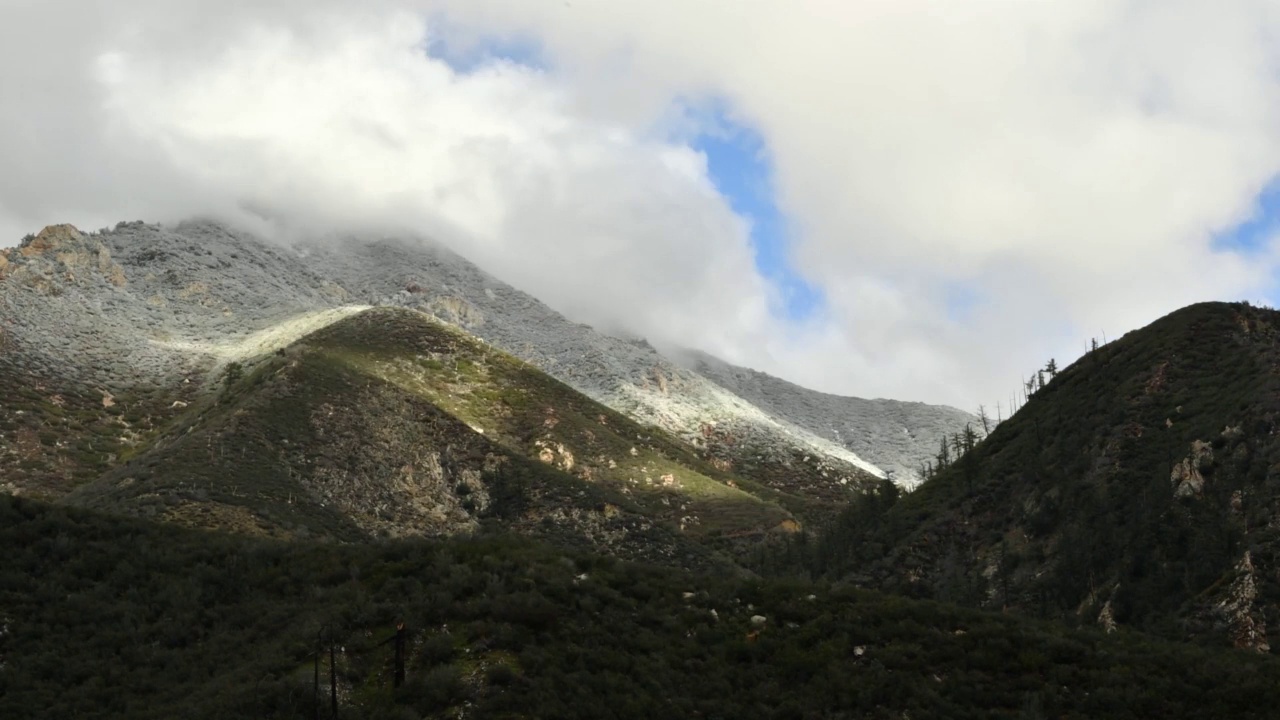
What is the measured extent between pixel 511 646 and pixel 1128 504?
46413 millimetres

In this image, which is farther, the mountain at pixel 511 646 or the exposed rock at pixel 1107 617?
the exposed rock at pixel 1107 617

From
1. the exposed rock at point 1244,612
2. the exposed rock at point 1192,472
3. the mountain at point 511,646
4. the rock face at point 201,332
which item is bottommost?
the mountain at point 511,646

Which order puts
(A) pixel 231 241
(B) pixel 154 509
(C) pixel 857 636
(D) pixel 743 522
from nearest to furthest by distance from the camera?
(C) pixel 857 636, (B) pixel 154 509, (D) pixel 743 522, (A) pixel 231 241

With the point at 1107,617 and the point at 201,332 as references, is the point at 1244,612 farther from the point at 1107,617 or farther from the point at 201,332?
the point at 201,332

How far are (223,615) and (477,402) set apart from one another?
88.2m

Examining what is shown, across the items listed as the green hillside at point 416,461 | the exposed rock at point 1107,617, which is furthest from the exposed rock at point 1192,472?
the green hillside at point 416,461

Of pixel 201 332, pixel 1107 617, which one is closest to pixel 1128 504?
pixel 1107 617

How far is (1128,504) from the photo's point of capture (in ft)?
197

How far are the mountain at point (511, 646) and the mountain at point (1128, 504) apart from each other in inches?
724

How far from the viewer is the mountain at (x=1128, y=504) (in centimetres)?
4925

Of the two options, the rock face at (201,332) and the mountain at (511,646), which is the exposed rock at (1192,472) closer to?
the mountain at (511,646)

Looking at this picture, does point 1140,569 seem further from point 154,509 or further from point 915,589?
point 154,509

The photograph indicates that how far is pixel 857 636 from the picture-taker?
3073cm

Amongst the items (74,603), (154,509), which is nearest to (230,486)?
(154,509)
